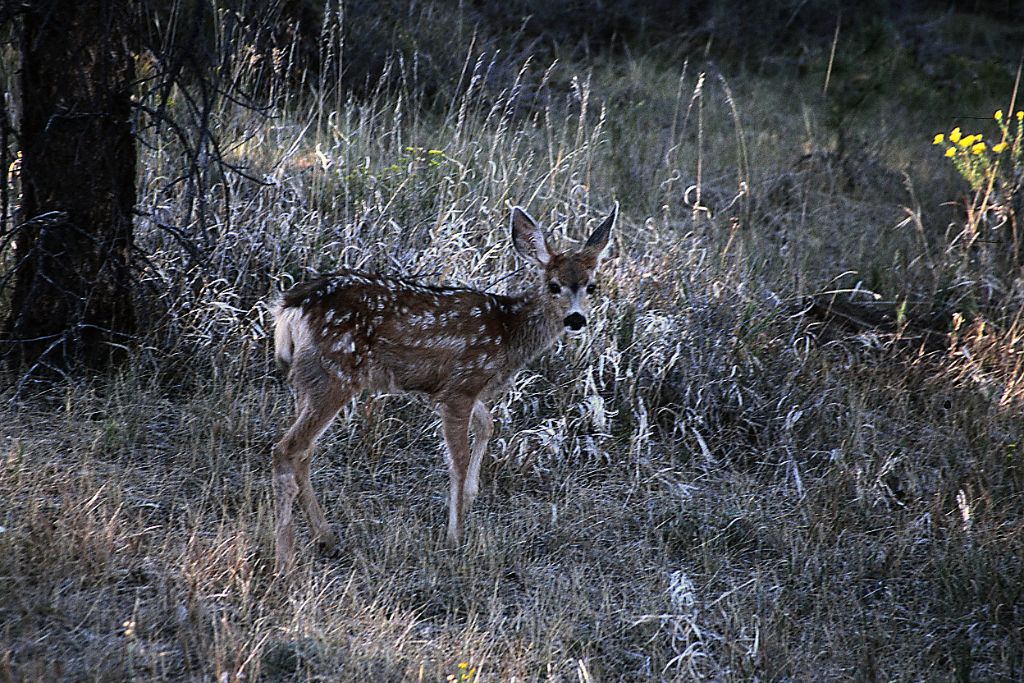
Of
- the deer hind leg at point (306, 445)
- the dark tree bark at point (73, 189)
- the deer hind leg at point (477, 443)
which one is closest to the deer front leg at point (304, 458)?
the deer hind leg at point (306, 445)

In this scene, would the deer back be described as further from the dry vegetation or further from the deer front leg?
the dry vegetation

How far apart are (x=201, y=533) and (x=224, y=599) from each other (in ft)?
1.69

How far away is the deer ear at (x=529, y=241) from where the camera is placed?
19.6 ft

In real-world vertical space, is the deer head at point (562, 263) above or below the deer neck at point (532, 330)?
above

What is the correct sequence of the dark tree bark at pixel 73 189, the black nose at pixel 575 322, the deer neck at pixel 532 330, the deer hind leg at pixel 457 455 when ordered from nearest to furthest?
1. the deer hind leg at pixel 457 455
2. the black nose at pixel 575 322
3. the dark tree bark at pixel 73 189
4. the deer neck at pixel 532 330

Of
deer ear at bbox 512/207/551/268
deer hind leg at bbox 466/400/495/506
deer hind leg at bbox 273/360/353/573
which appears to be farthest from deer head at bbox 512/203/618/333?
deer hind leg at bbox 273/360/353/573

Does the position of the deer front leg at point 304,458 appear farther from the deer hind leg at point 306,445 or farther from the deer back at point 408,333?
the deer back at point 408,333

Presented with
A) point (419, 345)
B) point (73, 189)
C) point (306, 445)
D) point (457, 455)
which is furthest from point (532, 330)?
point (73, 189)

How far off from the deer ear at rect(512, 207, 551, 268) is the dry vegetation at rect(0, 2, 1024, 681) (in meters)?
0.77

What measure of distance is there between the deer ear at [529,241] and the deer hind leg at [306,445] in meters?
1.36

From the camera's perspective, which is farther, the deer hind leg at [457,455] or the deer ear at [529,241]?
the deer ear at [529,241]

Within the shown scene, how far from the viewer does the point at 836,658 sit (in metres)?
4.67

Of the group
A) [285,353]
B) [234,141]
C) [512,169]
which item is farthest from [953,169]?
[285,353]

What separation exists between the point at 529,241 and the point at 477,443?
3.73ft
